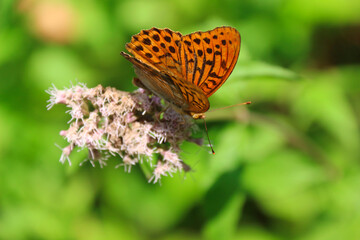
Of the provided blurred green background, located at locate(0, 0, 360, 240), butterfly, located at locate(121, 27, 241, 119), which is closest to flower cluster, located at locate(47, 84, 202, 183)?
butterfly, located at locate(121, 27, 241, 119)

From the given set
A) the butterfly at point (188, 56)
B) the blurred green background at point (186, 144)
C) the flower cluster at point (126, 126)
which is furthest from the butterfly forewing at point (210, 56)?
the blurred green background at point (186, 144)

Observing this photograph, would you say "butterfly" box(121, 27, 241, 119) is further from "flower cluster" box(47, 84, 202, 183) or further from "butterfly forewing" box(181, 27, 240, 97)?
"flower cluster" box(47, 84, 202, 183)

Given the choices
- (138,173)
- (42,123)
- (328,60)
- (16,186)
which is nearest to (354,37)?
(328,60)

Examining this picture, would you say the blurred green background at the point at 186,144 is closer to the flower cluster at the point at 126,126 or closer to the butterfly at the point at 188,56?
the flower cluster at the point at 126,126

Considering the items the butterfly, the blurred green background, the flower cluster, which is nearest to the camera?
the butterfly

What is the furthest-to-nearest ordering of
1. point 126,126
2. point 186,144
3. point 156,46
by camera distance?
1. point 186,144
2. point 126,126
3. point 156,46

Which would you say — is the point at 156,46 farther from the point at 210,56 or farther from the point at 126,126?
the point at 126,126

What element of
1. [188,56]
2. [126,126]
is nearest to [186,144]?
[126,126]
